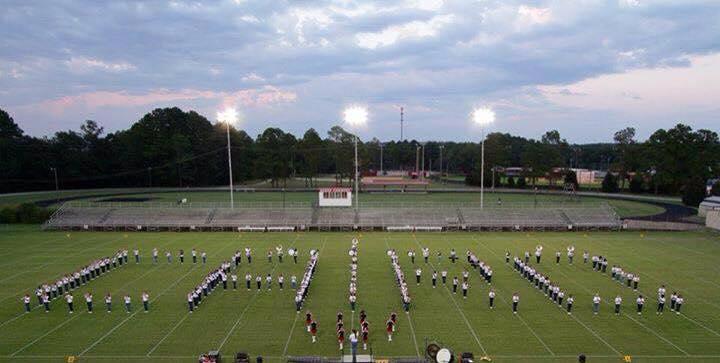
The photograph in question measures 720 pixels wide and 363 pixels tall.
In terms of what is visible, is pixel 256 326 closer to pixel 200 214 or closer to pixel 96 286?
pixel 96 286

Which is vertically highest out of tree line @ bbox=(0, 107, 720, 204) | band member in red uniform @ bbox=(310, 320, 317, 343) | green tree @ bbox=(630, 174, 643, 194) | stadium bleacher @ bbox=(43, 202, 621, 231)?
tree line @ bbox=(0, 107, 720, 204)

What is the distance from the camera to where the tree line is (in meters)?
66.2

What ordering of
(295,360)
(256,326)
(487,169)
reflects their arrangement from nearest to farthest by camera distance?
1. (295,360)
2. (256,326)
3. (487,169)

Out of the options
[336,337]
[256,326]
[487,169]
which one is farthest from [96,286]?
[487,169]

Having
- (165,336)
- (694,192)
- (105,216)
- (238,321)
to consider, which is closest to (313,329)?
(238,321)

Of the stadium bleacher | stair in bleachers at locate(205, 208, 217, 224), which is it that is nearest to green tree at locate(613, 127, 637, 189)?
the stadium bleacher

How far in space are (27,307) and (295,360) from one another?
555 inches

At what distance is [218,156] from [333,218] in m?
55.0

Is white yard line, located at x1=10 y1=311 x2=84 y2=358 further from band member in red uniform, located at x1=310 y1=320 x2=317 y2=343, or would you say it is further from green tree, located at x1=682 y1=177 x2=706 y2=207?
green tree, located at x1=682 y1=177 x2=706 y2=207

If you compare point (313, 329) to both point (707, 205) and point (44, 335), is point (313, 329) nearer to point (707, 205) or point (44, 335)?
point (44, 335)

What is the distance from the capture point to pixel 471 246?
1325 inches

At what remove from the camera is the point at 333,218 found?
43.9 metres

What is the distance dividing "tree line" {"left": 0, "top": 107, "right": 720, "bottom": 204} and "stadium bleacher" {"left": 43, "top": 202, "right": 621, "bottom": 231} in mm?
30880

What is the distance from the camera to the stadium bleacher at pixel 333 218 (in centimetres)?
4172
